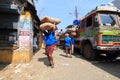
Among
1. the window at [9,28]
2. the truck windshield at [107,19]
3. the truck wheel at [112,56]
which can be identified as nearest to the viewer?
the window at [9,28]

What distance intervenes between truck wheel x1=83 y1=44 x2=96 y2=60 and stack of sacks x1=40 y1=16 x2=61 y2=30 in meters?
3.51

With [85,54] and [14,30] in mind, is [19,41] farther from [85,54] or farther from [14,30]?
[85,54]

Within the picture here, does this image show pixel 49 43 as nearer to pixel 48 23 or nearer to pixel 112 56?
pixel 48 23

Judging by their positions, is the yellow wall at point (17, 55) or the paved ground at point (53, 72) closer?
the paved ground at point (53, 72)

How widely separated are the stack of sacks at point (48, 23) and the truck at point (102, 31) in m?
2.77

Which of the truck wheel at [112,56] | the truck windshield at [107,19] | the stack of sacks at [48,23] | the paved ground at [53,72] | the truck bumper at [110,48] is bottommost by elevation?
the paved ground at [53,72]

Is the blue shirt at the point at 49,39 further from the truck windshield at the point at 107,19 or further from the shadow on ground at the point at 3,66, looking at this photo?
the truck windshield at the point at 107,19

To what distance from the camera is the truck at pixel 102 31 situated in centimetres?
1342

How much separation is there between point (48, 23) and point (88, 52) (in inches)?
170

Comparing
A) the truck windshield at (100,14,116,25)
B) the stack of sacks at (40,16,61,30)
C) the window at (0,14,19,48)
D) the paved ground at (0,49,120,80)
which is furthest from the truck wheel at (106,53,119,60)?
the window at (0,14,19,48)

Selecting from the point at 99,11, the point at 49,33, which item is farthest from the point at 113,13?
the point at 49,33

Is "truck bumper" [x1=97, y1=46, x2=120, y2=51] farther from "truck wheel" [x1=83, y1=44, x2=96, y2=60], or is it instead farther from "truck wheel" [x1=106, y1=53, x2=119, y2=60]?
"truck wheel" [x1=106, y1=53, x2=119, y2=60]

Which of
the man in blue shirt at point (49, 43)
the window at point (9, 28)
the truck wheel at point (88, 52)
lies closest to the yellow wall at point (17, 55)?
the window at point (9, 28)

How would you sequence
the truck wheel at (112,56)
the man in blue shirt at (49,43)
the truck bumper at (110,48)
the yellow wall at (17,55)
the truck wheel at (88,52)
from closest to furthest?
the man in blue shirt at (49,43)
the yellow wall at (17,55)
the truck bumper at (110,48)
the truck wheel at (88,52)
the truck wheel at (112,56)
